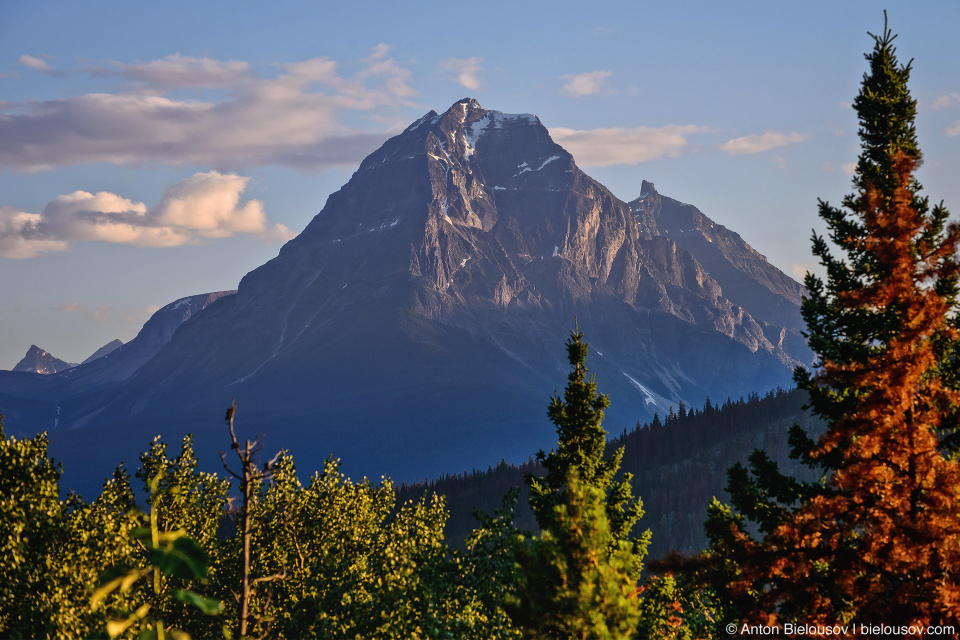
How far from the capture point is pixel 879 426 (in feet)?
72.6

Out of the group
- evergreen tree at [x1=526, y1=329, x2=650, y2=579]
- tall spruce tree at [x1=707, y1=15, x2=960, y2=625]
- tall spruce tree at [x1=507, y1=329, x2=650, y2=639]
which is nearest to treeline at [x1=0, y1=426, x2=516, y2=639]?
evergreen tree at [x1=526, y1=329, x2=650, y2=579]

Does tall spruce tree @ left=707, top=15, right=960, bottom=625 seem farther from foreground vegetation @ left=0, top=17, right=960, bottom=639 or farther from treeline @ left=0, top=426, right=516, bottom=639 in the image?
treeline @ left=0, top=426, right=516, bottom=639

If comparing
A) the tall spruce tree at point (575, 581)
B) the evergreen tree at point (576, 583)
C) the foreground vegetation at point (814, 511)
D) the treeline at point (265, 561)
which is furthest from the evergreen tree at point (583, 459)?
the evergreen tree at point (576, 583)

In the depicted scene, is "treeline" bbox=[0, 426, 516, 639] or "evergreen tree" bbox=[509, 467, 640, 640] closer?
"evergreen tree" bbox=[509, 467, 640, 640]

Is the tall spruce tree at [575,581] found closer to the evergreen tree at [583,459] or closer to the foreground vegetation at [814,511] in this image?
the foreground vegetation at [814,511]

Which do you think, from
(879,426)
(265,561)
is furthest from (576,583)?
(265,561)

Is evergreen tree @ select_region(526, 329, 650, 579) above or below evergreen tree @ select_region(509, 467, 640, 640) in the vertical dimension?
above

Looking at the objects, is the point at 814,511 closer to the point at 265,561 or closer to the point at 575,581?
the point at 575,581

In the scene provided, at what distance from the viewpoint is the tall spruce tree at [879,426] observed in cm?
2111

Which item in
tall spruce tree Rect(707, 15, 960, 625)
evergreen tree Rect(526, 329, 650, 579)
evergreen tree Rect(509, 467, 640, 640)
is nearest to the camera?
tall spruce tree Rect(707, 15, 960, 625)

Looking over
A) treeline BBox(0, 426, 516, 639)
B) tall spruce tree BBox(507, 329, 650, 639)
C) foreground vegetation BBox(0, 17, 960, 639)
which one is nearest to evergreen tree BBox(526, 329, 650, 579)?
foreground vegetation BBox(0, 17, 960, 639)

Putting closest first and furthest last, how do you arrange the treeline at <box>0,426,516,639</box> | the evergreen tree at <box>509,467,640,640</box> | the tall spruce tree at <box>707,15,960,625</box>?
the tall spruce tree at <box>707,15,960,625</box> → the evergreen tree at <box>509,467,640,640</box> → the treeline at <box>0,426,516,639</box>

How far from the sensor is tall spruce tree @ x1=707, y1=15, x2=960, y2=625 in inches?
831

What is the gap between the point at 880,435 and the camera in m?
22.2
